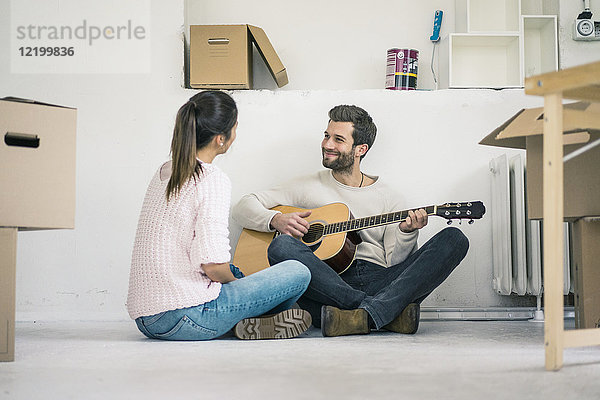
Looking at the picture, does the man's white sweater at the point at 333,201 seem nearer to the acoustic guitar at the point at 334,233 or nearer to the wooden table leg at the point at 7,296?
the acoustic guitar at the point at 334,233

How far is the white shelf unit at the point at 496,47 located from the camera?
3.34 meters

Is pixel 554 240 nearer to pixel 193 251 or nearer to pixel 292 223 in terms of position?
pixel 193 251

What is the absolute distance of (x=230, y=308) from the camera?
222 cm

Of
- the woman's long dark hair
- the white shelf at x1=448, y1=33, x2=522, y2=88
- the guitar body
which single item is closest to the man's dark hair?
the guitar body

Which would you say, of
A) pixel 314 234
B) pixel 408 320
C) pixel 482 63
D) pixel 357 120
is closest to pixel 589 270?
pixel 408 320

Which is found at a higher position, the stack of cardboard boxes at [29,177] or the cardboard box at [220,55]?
the cardboard box at [220,55]

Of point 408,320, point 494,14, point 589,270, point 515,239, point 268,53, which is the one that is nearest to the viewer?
point 589,270

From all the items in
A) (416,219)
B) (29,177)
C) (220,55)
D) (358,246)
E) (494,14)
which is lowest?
(358,246)

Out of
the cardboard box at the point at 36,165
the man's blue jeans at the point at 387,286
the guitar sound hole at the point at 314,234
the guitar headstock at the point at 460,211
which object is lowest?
the man's blue jeans at the point at 387,286

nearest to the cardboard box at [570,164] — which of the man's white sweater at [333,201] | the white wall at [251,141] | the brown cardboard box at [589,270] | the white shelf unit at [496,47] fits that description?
the brown cardboard box at [589,270]

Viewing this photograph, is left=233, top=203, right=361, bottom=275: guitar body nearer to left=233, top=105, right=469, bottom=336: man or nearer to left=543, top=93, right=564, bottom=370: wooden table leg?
left=233, top=105, right=469, bottom=336: man

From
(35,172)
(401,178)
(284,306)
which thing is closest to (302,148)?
(401,178)

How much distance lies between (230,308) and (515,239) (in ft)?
4.66

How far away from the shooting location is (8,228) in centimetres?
183
